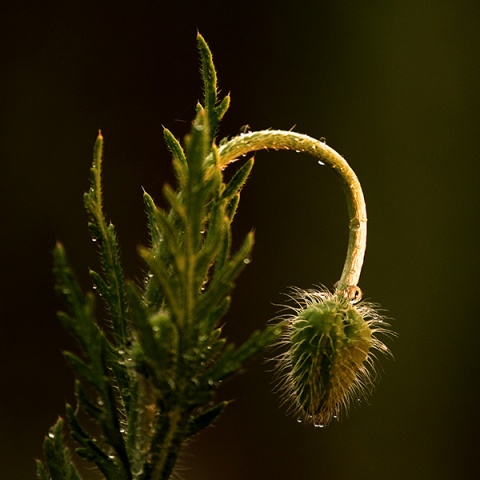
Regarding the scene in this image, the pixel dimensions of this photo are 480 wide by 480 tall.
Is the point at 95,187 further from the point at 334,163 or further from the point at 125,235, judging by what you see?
the point at 125,235

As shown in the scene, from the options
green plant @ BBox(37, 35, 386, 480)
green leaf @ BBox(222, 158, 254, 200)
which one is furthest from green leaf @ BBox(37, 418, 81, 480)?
green leaf @ BBox(222, 158, 254, 200)

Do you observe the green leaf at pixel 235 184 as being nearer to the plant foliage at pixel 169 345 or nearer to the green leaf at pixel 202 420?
the plant foliage at pixel 169 345

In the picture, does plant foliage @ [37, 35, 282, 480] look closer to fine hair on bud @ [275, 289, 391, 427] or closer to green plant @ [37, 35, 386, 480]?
green plant @ [37, 35, 386, 480]

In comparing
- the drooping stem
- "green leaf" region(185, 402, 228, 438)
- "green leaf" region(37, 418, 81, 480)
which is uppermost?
the drooping stem

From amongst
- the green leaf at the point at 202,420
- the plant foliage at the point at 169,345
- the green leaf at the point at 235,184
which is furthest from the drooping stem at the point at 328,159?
the green leaf at the point at 202,420

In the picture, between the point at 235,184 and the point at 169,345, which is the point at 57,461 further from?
the point at 235,184

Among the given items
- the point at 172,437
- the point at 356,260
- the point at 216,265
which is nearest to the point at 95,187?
the point at 216,265

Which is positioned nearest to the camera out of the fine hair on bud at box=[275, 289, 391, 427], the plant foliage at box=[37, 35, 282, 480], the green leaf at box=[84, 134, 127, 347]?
the plant foliage at box=[37, 35, 282, 480]
